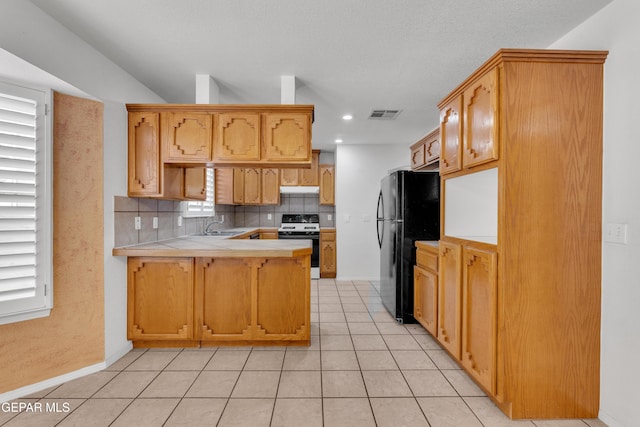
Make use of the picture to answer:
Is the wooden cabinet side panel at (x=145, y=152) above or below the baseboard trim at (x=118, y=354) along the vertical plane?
above

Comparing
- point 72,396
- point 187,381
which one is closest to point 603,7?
point 187,381

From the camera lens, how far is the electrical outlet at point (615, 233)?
1568 millimetres

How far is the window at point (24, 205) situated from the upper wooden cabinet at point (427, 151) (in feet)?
10.4

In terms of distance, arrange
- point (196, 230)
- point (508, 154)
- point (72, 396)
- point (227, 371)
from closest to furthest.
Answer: point (508, 154)
point (72, 396)
point (227, 371)
point (196, 230)

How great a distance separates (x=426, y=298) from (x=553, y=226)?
1.40 metres

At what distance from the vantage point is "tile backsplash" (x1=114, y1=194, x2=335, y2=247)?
2.53 meters

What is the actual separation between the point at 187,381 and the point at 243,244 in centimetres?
115

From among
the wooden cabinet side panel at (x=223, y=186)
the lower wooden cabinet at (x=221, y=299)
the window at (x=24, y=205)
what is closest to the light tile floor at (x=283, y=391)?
the lower wooden cabinet at (x=221, y=299)

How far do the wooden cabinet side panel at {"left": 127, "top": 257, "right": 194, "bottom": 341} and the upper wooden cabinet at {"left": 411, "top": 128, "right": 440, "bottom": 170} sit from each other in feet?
8.60

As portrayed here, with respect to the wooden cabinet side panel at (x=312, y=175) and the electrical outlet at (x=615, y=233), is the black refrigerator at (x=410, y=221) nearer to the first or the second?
the electrical outlet at (x=615, y=233)

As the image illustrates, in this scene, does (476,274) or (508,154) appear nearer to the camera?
(508,154)

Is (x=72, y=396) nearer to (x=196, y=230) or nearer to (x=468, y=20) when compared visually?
(x=196, y=230)

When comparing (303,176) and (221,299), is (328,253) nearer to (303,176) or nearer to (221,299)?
(303,176)

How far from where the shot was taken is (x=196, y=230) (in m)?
4.04
